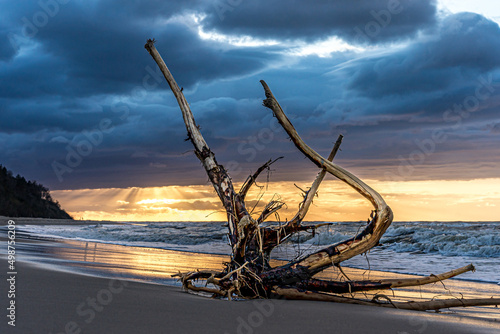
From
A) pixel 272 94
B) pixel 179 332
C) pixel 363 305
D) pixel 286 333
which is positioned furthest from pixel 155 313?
pixel 272 94

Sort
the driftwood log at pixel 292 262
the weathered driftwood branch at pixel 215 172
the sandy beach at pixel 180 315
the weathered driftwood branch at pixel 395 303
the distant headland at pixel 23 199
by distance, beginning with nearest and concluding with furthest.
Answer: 1. the sandy beach at pixel 180 315
2. the weathered driftwood branch at pixel 395 303
3. the driftwood log at pixel 292 262
4. the weathered driftwood branch at pixel 215 172
5. the distant headland at pixel 23 199

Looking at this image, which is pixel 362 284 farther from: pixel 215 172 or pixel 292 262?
pixel 215 172

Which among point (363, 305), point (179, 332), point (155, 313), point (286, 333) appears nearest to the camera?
point (179, 332)

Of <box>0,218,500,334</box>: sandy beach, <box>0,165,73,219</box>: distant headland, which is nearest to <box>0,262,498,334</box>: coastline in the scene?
<box>0,218,500,334</box>: sandy beach

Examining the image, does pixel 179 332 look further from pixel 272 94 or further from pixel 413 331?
pixel 272 94

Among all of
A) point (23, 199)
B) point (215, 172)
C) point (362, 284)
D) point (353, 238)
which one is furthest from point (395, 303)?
point (23, 199)

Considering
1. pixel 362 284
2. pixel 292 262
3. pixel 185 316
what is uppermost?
pixel 292 262

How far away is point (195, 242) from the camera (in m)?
18.3

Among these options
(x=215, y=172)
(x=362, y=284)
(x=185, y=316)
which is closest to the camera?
(x=185, y=316)

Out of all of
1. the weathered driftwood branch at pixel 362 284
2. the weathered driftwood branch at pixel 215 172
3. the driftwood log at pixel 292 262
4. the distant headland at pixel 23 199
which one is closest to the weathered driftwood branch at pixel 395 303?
the driftwood log at pixel 292 262

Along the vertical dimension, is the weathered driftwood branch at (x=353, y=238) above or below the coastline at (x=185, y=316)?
above

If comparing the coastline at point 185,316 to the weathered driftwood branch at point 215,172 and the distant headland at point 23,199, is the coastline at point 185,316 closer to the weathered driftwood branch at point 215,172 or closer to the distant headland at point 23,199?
the weathered driftwood branch at point 215,172

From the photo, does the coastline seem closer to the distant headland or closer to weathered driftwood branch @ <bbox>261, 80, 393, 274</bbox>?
weathered driftwood branch @ <bbox>261, 80, 393, 274</bbox>

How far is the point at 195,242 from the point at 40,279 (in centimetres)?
1418
